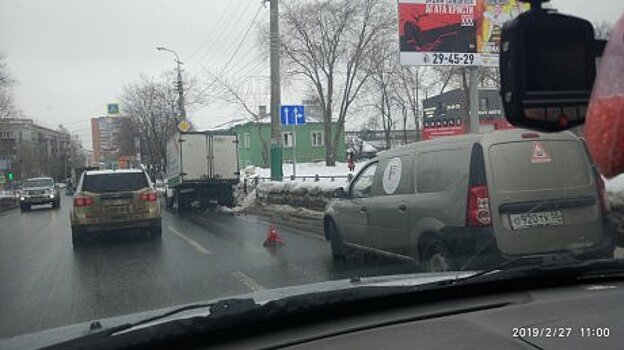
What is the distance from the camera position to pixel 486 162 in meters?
6.11

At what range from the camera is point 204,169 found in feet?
77.4

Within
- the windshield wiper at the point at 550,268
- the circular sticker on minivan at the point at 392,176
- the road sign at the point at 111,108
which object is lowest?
the windshield wiper at the point at 550,268

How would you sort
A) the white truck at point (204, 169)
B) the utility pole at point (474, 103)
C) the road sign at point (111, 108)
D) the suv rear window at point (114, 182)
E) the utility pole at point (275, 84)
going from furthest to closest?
the road sign at point (111, 108) → the white truck at point (204, 169) → the utility pole at point (275, 84) → the utility pole at point (474, 103) → the suv rear window at point (114, 182)

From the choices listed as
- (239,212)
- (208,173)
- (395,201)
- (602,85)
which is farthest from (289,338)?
(208,173)

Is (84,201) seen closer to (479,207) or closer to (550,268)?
(479,207)

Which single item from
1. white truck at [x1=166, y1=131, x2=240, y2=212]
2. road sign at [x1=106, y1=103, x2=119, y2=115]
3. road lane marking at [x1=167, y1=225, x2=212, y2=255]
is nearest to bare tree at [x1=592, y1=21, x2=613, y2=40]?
road lane marking at [x1=167, y1=225, x2=212, y2=255]

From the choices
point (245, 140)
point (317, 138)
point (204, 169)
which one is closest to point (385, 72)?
point (204, 169)

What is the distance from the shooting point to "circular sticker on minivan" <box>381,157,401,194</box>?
7.33 metres

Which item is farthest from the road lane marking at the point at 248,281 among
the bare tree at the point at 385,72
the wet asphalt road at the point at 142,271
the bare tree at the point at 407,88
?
→ the bare tree at the point at 385,72

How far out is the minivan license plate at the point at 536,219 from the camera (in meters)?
6.01

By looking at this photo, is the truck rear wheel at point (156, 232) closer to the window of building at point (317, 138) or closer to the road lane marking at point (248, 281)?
the road lane marking at point (248, 281)

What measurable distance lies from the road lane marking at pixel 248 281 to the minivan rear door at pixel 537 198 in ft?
8.38

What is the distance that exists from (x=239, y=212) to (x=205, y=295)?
14.6 metres

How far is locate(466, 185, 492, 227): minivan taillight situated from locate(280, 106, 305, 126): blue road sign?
13417 millimetres
